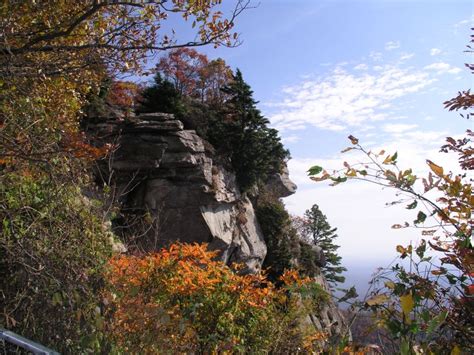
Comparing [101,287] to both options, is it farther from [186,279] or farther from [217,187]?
[217,187]

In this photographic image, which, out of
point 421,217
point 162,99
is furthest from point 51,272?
point 162,99

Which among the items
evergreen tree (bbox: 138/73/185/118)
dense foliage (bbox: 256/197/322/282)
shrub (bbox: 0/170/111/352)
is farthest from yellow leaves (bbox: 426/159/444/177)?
dense foliage (bbox: 256/197/322/282)

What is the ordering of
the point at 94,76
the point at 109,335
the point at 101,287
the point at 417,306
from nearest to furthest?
the point at 417,306, the point at 109,335, the point at 101,287, the point at 94,76

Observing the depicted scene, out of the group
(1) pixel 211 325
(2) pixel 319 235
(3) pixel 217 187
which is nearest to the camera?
(1) pixel 211 325

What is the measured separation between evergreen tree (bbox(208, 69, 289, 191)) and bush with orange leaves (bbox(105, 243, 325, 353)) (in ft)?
43.2

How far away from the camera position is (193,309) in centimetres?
335

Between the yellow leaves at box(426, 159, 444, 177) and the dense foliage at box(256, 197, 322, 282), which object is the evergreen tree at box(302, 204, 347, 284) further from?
the yellow leaves at box(426, 159, 444, 177)

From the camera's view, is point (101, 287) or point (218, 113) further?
point (218, 113)

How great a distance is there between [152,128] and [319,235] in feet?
61.1

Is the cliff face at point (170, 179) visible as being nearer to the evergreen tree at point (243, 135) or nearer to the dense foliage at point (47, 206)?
the evergreen tree at point (243, 135)

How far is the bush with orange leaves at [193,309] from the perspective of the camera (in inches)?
115

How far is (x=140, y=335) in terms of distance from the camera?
289cm

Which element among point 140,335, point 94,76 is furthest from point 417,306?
point 94,76

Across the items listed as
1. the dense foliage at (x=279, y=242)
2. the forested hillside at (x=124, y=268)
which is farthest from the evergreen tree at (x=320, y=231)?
the forested hillside at (x=124, y=268)
